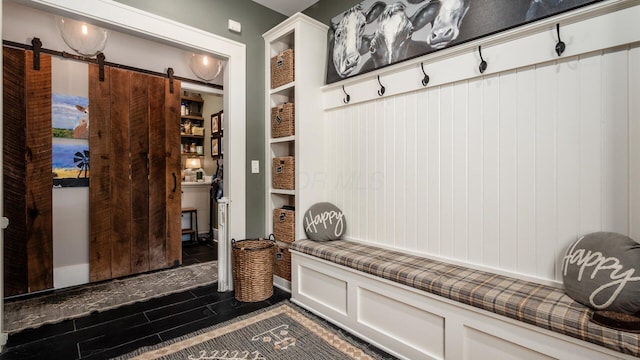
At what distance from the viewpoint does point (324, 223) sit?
2494 mm

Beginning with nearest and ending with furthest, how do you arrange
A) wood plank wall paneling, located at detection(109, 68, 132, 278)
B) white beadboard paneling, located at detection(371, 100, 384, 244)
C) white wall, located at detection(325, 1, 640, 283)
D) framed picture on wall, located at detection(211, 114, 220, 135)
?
white wall, located at detection(325, 1, 640, 283)
white beadboard paneling, located at detection(371, 100, 384, 244)
wood plank wall paneling, located at detection(109, 68, 132, 278)
framed picture on wall, located at detection(211, 114, 220, 135)

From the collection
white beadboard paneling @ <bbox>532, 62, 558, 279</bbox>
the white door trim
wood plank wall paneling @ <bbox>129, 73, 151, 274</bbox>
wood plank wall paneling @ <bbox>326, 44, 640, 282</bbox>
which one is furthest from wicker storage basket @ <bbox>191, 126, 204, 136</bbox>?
white beadboard paneling @ <bbox>532, 62, 558, 279</bbox>

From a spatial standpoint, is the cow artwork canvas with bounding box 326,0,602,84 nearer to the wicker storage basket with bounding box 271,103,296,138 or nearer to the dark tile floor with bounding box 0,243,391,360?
the wicker storage basket with bounding box 271,103,296,138

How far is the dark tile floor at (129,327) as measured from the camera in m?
1.85

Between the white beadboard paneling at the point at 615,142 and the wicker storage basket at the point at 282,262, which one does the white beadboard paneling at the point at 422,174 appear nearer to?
the white beadboard paneling at the point at 615,142

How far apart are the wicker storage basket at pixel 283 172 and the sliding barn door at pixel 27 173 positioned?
6.82ft

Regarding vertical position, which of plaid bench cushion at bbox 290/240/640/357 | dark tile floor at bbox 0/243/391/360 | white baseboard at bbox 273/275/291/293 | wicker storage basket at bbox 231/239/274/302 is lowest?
dark tile floor at bbox 0/243/391/360

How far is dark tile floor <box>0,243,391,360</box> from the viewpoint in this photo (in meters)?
1.85

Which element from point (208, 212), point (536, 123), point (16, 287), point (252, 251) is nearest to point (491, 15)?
point (536, 123)

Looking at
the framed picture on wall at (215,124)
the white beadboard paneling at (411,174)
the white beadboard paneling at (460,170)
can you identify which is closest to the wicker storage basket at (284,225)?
the white beadboard paneling at (411,174)

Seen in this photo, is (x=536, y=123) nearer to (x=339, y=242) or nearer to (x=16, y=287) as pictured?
(x=339, y=242)

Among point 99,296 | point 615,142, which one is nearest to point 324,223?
point 615,142

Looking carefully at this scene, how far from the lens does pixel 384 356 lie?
1.78 m

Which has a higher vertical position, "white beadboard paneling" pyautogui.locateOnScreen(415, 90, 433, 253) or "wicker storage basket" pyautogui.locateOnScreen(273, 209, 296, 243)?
"white beadboard paneling" pyautogui.locateOnScreen(415, 90, 433, 253)
